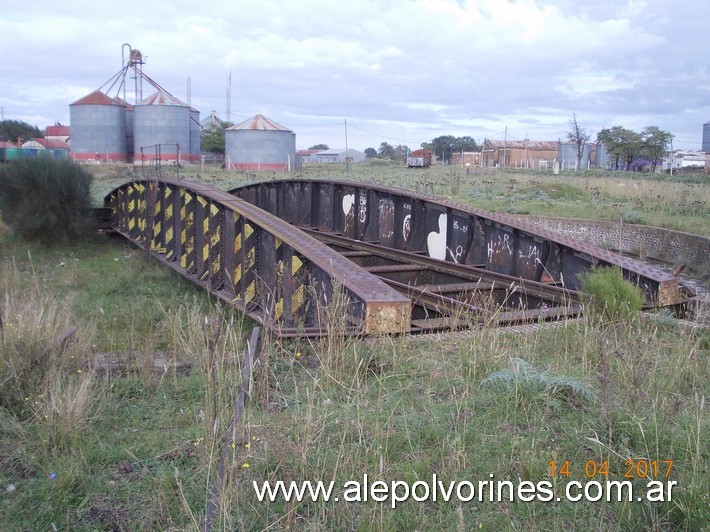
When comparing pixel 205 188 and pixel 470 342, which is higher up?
pixel 205 188

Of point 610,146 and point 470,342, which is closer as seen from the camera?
point 470,342

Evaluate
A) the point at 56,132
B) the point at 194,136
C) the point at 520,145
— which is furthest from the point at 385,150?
the point at 194,136

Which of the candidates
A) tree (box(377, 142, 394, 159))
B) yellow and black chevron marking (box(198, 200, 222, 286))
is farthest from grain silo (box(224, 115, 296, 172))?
tree (box(377, 142, 394, 159))

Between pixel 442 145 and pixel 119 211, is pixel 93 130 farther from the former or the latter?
pixel 442 145

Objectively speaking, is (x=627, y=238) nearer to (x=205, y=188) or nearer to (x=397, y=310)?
(x=205, y=188)

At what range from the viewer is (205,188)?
9.97 metres

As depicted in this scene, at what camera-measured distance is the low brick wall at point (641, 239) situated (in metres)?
11.6

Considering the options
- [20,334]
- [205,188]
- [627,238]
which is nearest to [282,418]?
[20,334]

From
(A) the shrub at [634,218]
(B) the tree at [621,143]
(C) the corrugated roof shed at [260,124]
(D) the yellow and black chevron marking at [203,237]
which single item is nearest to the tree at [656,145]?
(B) the tree at [621,143]

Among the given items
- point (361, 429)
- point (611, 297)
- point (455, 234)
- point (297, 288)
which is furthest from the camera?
point (455, 234)

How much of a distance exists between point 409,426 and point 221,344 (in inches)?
63.4

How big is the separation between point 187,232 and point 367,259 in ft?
8.92

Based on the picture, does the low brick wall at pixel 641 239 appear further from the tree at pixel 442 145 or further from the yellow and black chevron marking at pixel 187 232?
the tree at pixel 442 145

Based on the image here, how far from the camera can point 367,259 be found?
1036 cm
